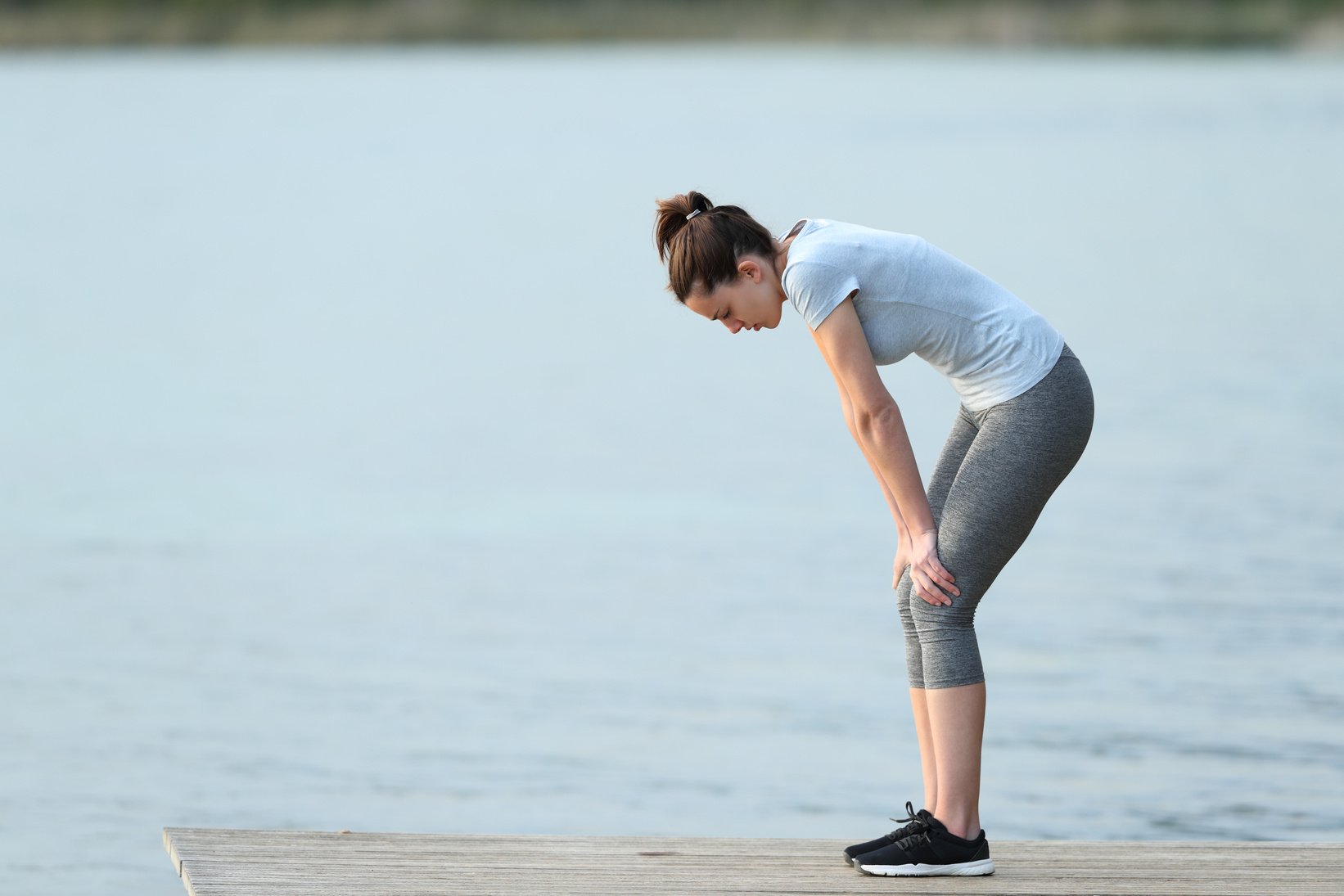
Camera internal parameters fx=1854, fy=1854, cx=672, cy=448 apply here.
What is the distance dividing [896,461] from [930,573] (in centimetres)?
20

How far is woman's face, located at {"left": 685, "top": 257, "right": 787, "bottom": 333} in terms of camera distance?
118 inches

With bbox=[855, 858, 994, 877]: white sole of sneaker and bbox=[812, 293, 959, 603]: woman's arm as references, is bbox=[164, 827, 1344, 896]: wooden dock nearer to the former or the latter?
bbox=[855, 858, 994, 877]: white sole of sneaker

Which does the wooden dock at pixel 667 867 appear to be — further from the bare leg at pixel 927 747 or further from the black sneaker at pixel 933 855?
the bare leg at pixel 927 747

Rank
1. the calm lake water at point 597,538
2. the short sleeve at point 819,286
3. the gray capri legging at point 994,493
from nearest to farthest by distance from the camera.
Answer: the short sleeve at point 819,286 < the gray capri legging at point 994,493 < the calm lake water at point 597,538

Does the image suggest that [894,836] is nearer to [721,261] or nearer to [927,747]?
[927,747]

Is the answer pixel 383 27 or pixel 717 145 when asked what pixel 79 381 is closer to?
pixel 717 145

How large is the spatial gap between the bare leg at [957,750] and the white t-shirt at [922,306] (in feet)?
1.61

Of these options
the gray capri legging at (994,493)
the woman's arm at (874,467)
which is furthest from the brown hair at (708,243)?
the gray capri legging at (994,493)

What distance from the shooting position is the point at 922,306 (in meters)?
2.98

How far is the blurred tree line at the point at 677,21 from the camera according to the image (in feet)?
134

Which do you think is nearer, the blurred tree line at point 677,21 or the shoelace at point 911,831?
the shoelace at point 911,831

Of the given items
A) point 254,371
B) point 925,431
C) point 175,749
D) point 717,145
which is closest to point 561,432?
point 925,431

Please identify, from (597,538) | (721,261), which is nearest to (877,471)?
(721,261)

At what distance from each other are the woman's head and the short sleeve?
9 centimetres
